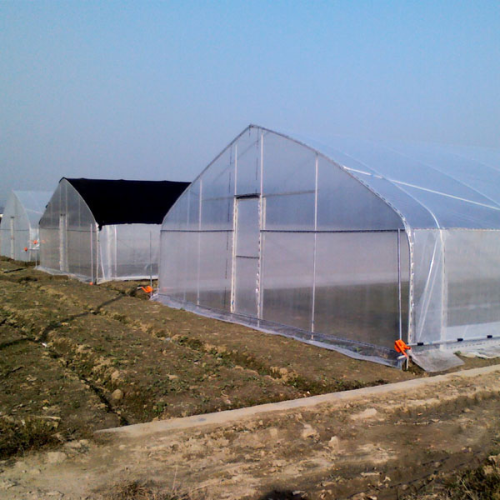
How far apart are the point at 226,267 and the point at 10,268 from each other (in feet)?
54.4

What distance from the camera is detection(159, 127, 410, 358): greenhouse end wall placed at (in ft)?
27.6

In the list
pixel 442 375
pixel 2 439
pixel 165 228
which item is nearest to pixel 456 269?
pixel 442 375

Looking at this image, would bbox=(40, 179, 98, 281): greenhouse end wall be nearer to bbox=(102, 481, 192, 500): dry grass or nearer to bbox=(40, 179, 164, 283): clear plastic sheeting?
bbox=(40, 179, 164, 283): clear plastic sheeting

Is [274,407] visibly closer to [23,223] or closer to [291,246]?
[291,246]

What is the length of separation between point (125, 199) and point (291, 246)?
500 inches

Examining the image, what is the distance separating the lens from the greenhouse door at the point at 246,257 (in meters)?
11.3

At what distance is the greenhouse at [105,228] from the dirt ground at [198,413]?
337 inches

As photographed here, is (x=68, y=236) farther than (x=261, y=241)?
Yes

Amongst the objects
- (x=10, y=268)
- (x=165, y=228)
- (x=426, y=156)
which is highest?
(x=426, y=156)

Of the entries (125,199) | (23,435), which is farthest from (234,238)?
(125,199)

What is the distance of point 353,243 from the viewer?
8906mm

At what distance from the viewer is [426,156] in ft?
39.4

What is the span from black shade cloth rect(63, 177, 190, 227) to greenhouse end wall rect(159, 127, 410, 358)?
6077 millimetres

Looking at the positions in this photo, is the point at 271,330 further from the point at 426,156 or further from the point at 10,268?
the point at 10,268
